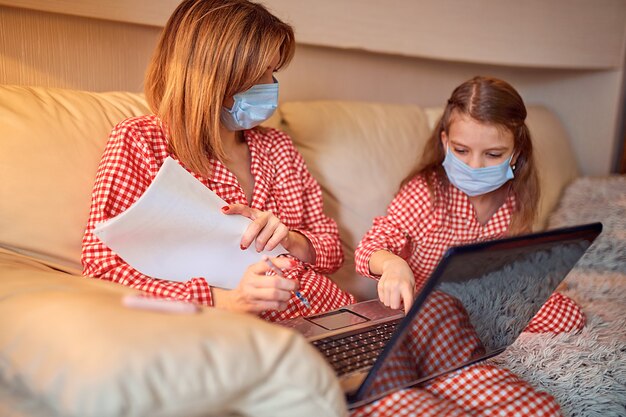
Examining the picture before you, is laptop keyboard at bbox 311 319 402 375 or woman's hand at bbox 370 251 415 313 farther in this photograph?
woman's hand at bbox 370 251 415 313

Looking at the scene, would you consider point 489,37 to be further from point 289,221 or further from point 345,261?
point 289,221

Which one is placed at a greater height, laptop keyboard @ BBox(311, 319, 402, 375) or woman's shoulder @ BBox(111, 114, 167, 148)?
woman's shoulder @ BBox(111, 114, 167, 148)

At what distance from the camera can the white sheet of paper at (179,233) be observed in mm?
925

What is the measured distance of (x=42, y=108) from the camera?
1165mm

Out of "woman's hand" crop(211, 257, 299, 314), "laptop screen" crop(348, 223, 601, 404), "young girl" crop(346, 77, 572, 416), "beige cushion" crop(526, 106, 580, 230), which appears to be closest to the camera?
"laptop screen" crop(348, 223, 601, 404)

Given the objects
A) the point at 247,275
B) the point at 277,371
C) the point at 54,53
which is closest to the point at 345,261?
the point at 247,275

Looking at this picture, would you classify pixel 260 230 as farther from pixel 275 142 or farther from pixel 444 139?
pixel 444 139

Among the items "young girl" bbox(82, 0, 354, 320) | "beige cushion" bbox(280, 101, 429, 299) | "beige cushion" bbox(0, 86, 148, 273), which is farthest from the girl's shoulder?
"beige cushion" bbox(0, 86, 148, 273)

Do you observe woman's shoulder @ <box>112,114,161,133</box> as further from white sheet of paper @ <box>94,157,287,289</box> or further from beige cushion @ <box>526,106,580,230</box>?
beige cushion @ <box>526,106,580,230</box>

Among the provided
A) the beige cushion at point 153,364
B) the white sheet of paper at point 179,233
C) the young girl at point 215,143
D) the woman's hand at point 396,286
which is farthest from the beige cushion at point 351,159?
the beige cushion at point 153,364

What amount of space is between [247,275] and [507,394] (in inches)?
16.0

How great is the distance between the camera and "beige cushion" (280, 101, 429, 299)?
5.17 feet

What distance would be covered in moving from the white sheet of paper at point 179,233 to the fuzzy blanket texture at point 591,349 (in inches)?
18.9

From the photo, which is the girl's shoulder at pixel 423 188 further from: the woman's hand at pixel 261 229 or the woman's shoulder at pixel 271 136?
the woman's hand at pixel 261 229
